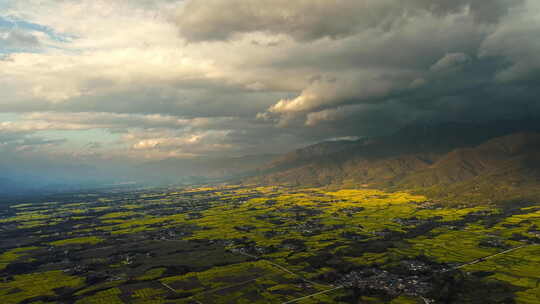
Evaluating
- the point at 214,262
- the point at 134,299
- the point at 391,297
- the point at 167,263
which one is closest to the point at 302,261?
the point at 214,262

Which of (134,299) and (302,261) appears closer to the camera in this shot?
(134,299)

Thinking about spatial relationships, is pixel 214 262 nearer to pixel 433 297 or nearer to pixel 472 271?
pixel 433 297

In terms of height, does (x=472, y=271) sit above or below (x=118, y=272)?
below

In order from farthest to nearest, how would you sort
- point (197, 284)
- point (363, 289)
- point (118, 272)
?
point (118, 272)
point (197, 284)
point (363, 289)

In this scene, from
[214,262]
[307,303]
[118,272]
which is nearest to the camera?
[307,303]

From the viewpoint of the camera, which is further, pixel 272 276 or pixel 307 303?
pixel 272 276

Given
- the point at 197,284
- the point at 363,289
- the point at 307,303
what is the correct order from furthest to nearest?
the point at 197,284, the point at 363,289, the point at 307,303

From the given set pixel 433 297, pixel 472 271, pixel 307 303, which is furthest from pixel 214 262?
pixel 472 271

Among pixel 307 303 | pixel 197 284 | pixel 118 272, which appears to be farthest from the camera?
pixel 118 272

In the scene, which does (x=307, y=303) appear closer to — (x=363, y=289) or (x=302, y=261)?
(x=363, y=289)
